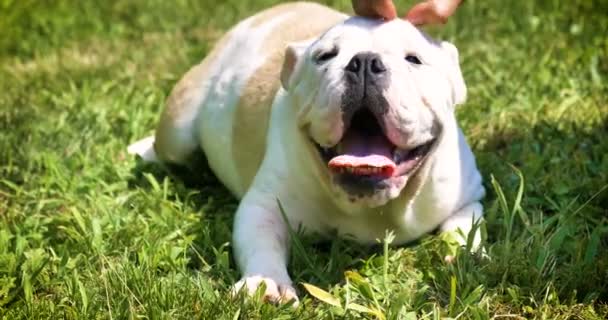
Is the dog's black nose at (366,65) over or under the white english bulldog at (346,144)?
over

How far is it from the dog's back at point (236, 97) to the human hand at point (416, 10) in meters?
0.63

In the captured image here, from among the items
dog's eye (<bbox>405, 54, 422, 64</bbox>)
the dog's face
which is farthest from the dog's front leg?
dog's eye (<bbox>405, 54, 422, 64</bbox>)

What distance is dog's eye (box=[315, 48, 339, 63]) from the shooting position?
3.10 meters

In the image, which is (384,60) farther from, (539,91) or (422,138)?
(539,91)

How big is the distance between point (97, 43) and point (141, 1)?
2.95 feet

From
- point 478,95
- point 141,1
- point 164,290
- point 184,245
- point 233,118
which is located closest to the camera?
point 164,290

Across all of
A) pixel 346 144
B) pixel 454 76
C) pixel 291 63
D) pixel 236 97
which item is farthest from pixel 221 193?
pixel 454 76

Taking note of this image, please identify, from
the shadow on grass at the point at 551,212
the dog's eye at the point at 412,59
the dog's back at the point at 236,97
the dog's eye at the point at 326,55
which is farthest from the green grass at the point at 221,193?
the dog's eye at the point at 326,55

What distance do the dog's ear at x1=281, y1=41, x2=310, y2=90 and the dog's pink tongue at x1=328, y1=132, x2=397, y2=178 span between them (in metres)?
0.35

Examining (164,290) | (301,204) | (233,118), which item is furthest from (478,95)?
(164,290)

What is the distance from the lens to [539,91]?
15.9ft

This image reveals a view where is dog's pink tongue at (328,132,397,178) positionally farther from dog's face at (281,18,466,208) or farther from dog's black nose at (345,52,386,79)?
dog's black nose at (345,52,386,79)

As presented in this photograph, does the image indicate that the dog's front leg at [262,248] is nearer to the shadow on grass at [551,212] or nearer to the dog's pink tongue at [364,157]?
the dog's pink tongue at [364,157]

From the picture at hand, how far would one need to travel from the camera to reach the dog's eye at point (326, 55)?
3.10m
